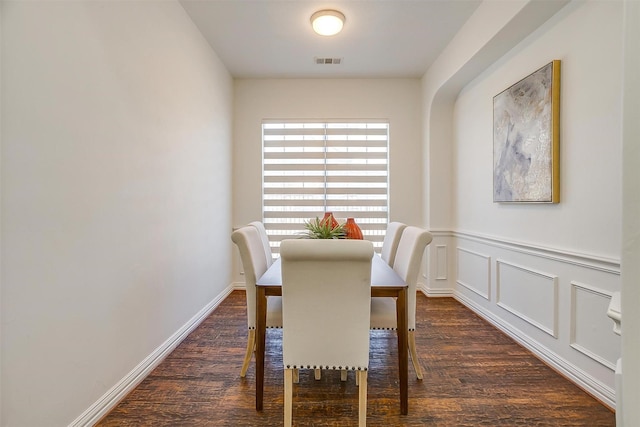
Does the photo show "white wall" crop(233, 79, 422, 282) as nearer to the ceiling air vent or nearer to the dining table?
the ceiling air vent

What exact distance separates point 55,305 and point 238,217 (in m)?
2.66

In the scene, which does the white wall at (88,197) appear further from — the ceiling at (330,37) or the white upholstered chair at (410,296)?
the white upholstered chair at (410,296)

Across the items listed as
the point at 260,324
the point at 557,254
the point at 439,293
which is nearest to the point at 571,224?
the point at 557,254

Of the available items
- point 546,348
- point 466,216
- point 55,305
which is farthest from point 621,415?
point 466,216

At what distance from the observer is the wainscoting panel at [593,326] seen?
1704 millimetres

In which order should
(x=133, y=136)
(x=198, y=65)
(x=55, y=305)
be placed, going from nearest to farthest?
(x=55, y=305)
(x=133, y=136)
(x=198, y=65)

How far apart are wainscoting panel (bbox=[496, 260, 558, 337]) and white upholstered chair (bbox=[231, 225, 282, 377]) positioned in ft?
6.31

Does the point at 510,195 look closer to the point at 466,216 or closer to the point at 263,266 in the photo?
the point at 466,216

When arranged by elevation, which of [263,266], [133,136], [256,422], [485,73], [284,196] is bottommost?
[256,422]

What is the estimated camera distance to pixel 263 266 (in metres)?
2.24

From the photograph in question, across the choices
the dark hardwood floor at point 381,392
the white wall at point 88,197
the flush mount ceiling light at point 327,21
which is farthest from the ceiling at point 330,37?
the dark hardwood floor at point 381,392

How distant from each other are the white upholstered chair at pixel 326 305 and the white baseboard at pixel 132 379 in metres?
1.01

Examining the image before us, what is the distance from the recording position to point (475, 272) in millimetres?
3191

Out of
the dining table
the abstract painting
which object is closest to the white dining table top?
the dining table
